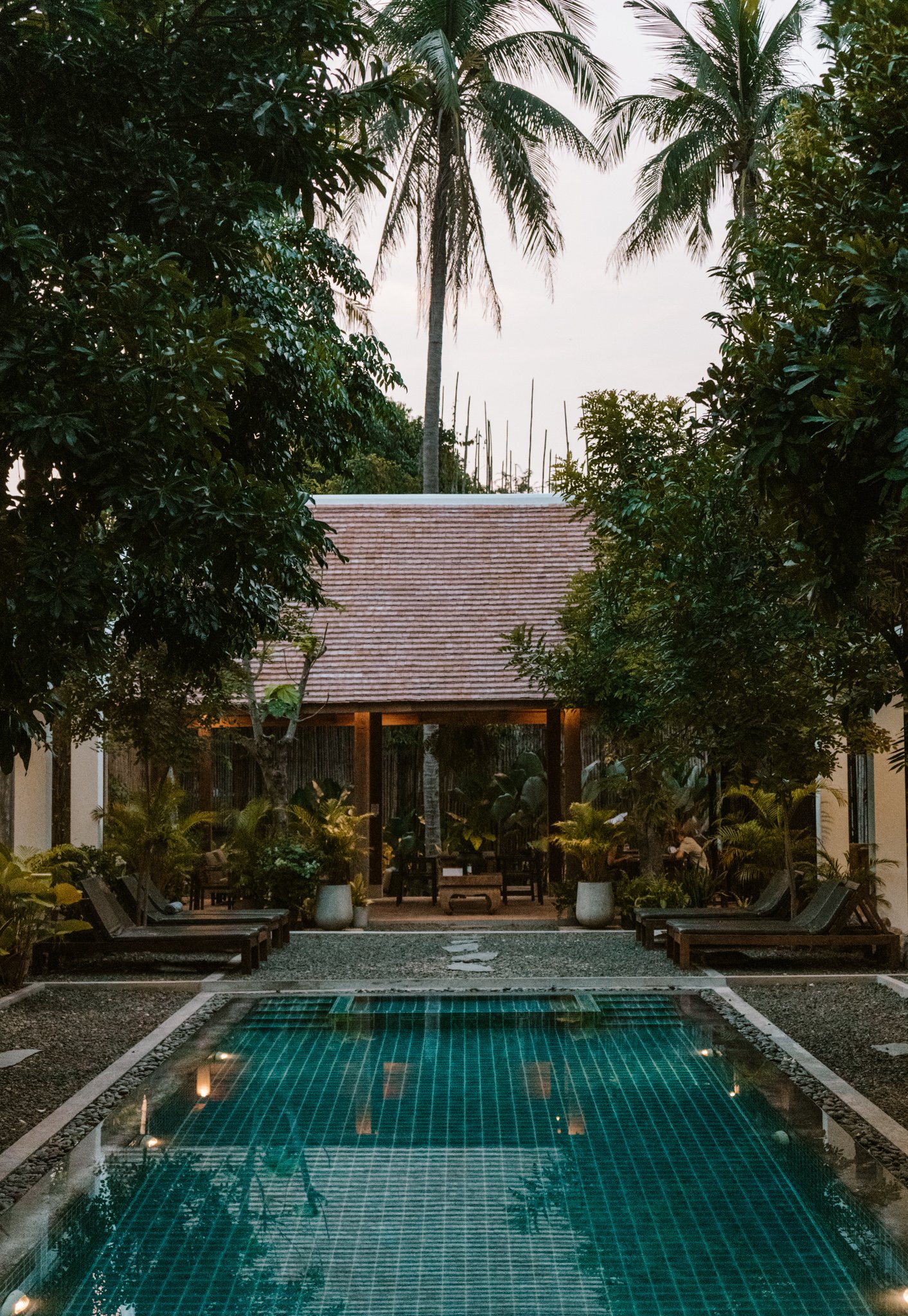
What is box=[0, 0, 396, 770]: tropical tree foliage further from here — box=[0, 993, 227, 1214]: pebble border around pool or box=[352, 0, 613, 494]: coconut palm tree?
box=[352, 0, 613, 494]: coconut palm tree

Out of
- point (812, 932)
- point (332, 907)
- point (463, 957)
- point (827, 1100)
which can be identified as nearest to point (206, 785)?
point (332, 907)

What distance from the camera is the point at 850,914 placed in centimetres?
1136

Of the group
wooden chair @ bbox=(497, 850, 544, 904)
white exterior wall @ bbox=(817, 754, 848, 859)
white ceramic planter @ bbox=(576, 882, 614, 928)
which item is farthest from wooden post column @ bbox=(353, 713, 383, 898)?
white exterior wall @ bbox=(817, 754, 848, 859)

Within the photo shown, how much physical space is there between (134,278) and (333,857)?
1101 centimetres

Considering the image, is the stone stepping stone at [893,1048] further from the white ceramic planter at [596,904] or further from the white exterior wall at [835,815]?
the white ceramic planter at [596,904]

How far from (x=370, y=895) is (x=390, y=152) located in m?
14.2

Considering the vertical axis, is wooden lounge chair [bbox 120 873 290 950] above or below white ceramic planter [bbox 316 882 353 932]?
above

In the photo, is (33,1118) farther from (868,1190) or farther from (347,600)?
(347,600)

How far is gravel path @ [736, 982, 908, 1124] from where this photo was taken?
7.09 m

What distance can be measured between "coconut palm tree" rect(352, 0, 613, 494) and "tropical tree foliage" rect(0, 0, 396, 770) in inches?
754

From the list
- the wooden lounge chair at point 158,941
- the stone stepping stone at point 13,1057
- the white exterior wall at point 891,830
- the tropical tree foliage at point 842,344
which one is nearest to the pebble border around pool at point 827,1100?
the tropical tree foliage at point 842,344

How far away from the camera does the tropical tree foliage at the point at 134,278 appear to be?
4434 millimetres

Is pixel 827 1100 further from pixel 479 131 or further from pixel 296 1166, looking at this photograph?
pixel 479 131

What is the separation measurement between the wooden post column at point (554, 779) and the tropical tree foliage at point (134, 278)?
1090cm
